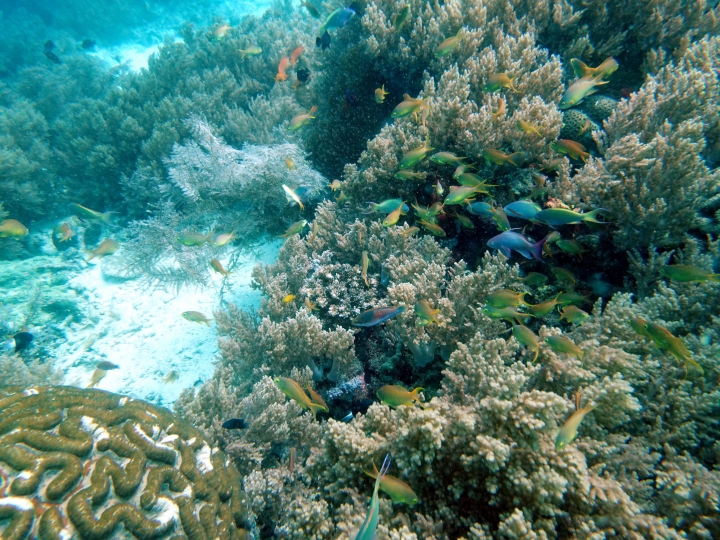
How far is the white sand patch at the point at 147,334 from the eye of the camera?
16.8 ft

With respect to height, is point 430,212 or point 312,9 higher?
point 312,9

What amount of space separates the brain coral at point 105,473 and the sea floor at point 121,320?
2199 millimetres

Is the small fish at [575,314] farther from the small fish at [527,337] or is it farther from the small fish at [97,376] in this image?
the small fish at [97,376]

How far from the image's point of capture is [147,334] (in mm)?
5730

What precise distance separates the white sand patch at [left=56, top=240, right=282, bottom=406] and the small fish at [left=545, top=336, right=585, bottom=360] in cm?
389

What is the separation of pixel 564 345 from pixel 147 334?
6204mm

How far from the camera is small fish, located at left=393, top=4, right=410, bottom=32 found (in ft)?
17.8

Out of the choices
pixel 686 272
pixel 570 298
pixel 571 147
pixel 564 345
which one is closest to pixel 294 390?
pixel 564 345

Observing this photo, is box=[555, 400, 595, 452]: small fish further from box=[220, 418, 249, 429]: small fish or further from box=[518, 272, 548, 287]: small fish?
box=[220, 418, 249, 429]: small fish

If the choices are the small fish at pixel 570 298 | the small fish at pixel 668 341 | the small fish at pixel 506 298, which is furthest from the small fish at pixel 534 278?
the small fish at pixel 668 341

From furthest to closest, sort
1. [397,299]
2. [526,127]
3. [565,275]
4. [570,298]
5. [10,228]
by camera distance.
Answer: [10,228] → [526,127] → [397,299] → [565,275] → [570,298]

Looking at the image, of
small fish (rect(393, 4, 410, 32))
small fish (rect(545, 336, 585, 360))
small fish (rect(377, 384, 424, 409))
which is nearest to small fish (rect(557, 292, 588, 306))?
small fish (rect(545, 336, 585, 360))

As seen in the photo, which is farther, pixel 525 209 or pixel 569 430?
pixel 525 209

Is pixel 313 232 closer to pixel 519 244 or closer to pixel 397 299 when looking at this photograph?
pixel 397 299
